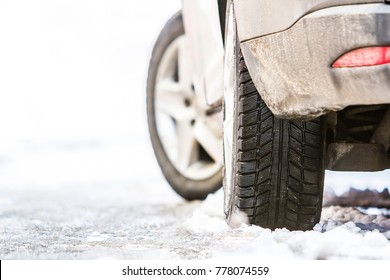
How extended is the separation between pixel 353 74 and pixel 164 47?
2.72 m

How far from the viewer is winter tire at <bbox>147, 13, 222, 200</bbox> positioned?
201 inches

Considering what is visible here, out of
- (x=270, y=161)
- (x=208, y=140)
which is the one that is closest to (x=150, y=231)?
(x=270, y=161)

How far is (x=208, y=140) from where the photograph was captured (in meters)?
5.03

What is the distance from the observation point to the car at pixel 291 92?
2.75m

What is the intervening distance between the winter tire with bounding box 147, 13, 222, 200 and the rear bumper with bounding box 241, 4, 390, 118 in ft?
6.34

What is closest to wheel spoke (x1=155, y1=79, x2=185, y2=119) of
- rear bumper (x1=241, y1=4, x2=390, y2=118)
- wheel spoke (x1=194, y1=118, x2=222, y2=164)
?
wheel spoke (x1=194, y1=118, x2=222, y2=164)

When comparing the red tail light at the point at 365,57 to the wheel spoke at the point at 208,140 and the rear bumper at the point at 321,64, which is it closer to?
the rear bumper at the point at 321,64

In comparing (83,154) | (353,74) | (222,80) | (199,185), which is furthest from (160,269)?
(83,154)

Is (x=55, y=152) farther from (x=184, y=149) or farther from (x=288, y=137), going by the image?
(x=288, y=137)

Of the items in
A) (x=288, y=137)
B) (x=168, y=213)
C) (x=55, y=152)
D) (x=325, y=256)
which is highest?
(x=288, y=137)

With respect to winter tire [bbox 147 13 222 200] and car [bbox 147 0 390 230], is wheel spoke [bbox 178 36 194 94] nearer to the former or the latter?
winter tire [bbox 147 13 222 200]

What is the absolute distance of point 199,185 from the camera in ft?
17.0

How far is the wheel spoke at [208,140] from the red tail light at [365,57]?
222cm

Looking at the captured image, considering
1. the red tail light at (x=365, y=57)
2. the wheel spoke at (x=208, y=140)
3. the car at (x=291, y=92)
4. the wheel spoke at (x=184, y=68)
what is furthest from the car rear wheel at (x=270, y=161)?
the wheel spoke at (x=184, y=68)
